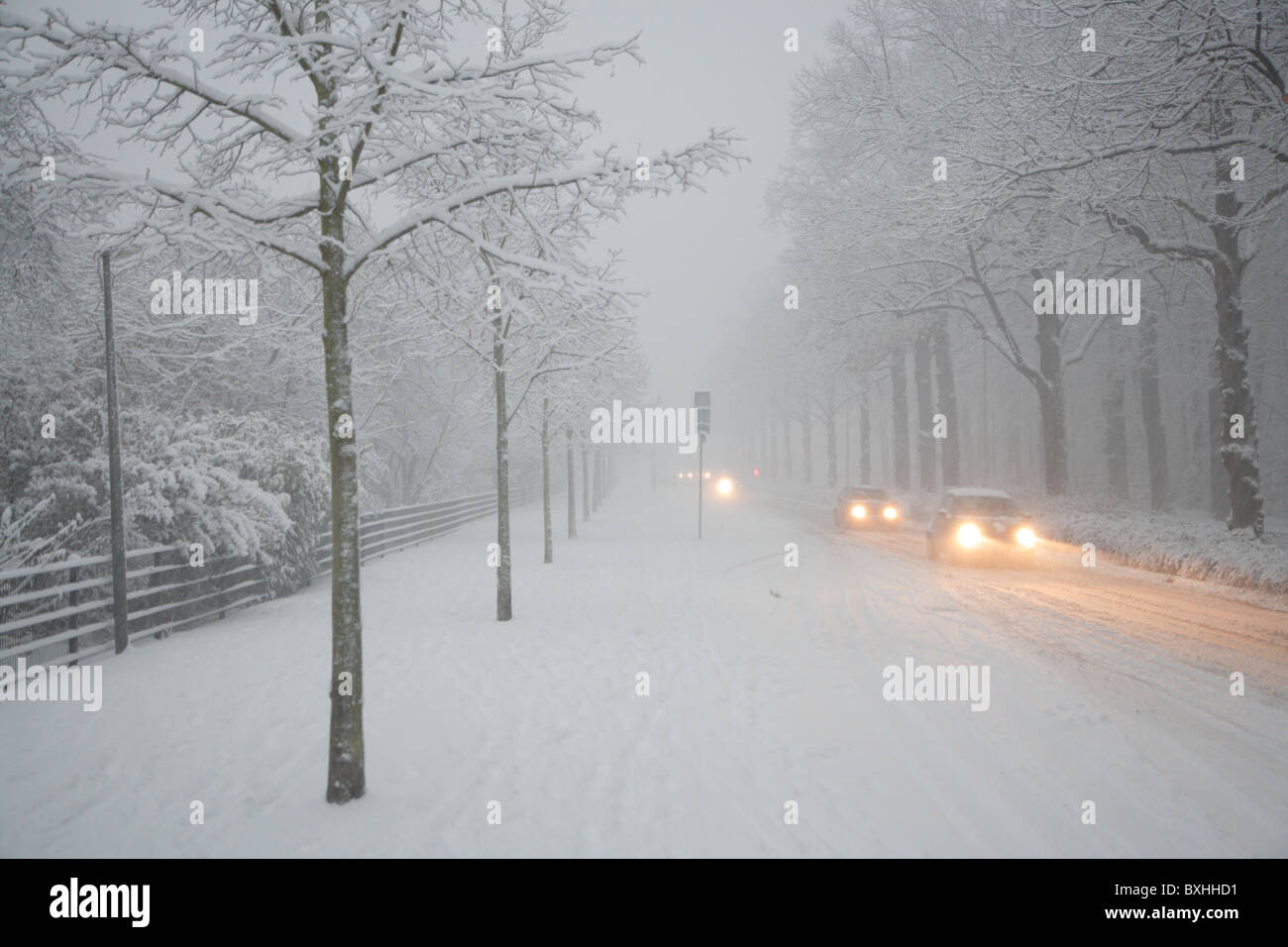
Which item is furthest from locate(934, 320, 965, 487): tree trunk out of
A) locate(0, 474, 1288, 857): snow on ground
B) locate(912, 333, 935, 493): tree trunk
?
locate(0, 474, 1288, 857): snow on ground

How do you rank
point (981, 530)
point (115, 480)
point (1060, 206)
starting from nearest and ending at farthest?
point (115, 480) < point (1060, 206) < point (981, 530)

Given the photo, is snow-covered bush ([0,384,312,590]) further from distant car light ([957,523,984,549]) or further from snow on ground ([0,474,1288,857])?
distant car light ([957,523,984,549])

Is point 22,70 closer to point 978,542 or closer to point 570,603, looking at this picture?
point 570,603

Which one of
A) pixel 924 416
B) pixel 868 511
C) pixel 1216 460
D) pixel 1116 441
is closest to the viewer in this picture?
pixel 1216 460

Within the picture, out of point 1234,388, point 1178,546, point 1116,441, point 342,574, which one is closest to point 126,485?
point 342,574

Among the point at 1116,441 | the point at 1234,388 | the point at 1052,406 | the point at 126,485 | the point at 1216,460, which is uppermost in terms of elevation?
the point at 1052,406

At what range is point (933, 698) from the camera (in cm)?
639

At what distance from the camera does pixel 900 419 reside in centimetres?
3191

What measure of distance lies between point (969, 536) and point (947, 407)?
12.9m

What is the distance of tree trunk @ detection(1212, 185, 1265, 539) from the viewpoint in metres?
12.7

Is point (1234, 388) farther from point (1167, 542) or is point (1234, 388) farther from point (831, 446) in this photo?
point (831, 446)

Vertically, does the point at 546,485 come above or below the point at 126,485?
below

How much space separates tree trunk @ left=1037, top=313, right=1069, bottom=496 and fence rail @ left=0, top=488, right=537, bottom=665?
18990 mm
